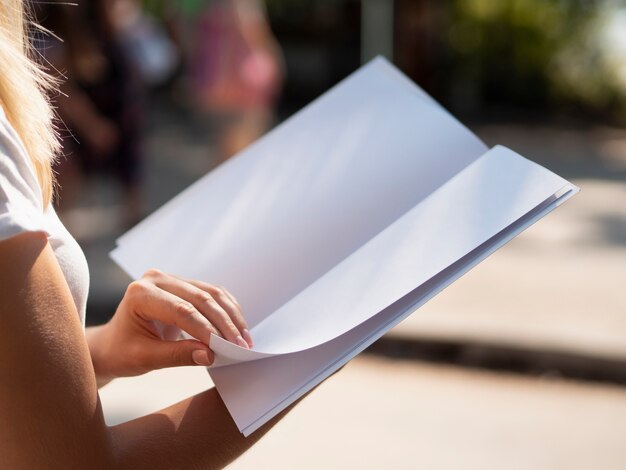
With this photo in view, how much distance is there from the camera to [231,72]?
23.7 ft

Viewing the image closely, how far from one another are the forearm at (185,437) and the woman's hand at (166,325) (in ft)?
0.20

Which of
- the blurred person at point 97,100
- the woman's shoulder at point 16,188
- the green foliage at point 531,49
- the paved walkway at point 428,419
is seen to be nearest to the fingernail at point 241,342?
the woman's shoulder at point 16,188

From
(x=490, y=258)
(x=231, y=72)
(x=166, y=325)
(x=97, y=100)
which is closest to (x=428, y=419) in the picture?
(x=490, y=258)

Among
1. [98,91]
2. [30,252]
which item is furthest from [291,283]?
[98,91]

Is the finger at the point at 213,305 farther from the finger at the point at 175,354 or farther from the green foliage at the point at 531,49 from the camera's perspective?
the green foliage at the point at 531,49

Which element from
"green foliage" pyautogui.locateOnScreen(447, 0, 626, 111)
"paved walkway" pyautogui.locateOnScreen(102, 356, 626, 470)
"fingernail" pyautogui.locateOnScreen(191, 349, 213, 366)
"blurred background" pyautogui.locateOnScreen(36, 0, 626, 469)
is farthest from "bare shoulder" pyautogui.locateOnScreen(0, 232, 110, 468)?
"green foliage" pyautogui.locateOnScreen(447, 0, 626, 111)

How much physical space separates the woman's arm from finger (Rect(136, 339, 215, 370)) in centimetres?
13

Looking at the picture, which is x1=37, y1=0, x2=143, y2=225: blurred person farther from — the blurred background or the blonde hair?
the blonde hair

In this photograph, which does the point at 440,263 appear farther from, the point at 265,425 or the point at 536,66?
the point at 536,66

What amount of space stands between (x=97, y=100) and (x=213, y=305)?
18.2 ft

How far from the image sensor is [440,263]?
1.15m

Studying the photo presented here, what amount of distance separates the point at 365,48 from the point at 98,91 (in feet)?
20.6

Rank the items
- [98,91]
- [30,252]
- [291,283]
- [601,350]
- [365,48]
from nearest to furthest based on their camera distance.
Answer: [30,252], [291,283], [601,350], [98,91], [365,48]

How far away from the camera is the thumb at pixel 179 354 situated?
1.13 meters
